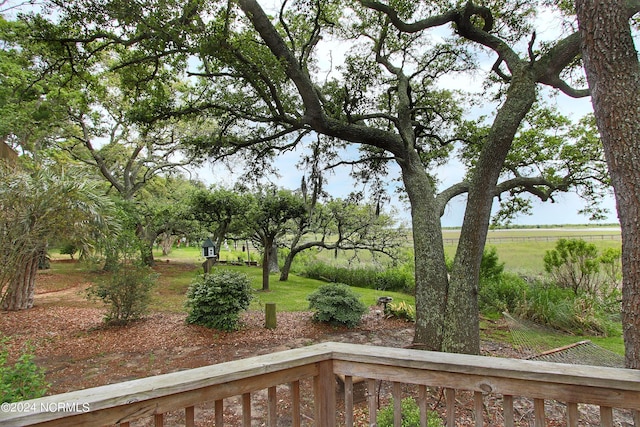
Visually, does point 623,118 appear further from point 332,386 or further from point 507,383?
point 332,386

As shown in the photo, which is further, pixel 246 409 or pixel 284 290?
pixel 284 290

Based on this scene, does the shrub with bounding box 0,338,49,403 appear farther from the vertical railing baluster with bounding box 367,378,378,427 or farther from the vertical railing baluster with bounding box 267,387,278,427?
the vertical railing baluster with bounding box 367,378,378,427

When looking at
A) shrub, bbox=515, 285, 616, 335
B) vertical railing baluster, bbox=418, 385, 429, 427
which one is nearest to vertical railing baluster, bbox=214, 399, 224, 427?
vertical railing baluster, bbox=418, 385, 429, 427

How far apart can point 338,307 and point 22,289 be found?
6792mm

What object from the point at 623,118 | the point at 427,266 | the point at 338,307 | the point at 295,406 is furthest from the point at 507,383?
the point at 338,307

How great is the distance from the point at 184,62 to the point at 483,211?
4349 mm

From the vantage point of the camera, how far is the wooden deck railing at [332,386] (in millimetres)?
945

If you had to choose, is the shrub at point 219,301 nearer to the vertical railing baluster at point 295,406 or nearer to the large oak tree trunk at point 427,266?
the large oak tree trunk at point 427,266

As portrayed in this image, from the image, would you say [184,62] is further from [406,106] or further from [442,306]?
[442,306]

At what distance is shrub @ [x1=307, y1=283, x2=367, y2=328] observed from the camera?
20.6 ft

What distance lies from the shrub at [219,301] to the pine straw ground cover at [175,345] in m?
0.17

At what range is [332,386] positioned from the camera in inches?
55.6

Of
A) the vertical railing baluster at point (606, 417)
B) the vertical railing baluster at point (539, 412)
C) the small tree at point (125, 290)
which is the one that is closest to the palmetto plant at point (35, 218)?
the small tree at point (125, 290)

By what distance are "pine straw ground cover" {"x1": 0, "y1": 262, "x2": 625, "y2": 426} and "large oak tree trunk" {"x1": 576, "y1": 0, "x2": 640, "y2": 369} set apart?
1.76 metres
